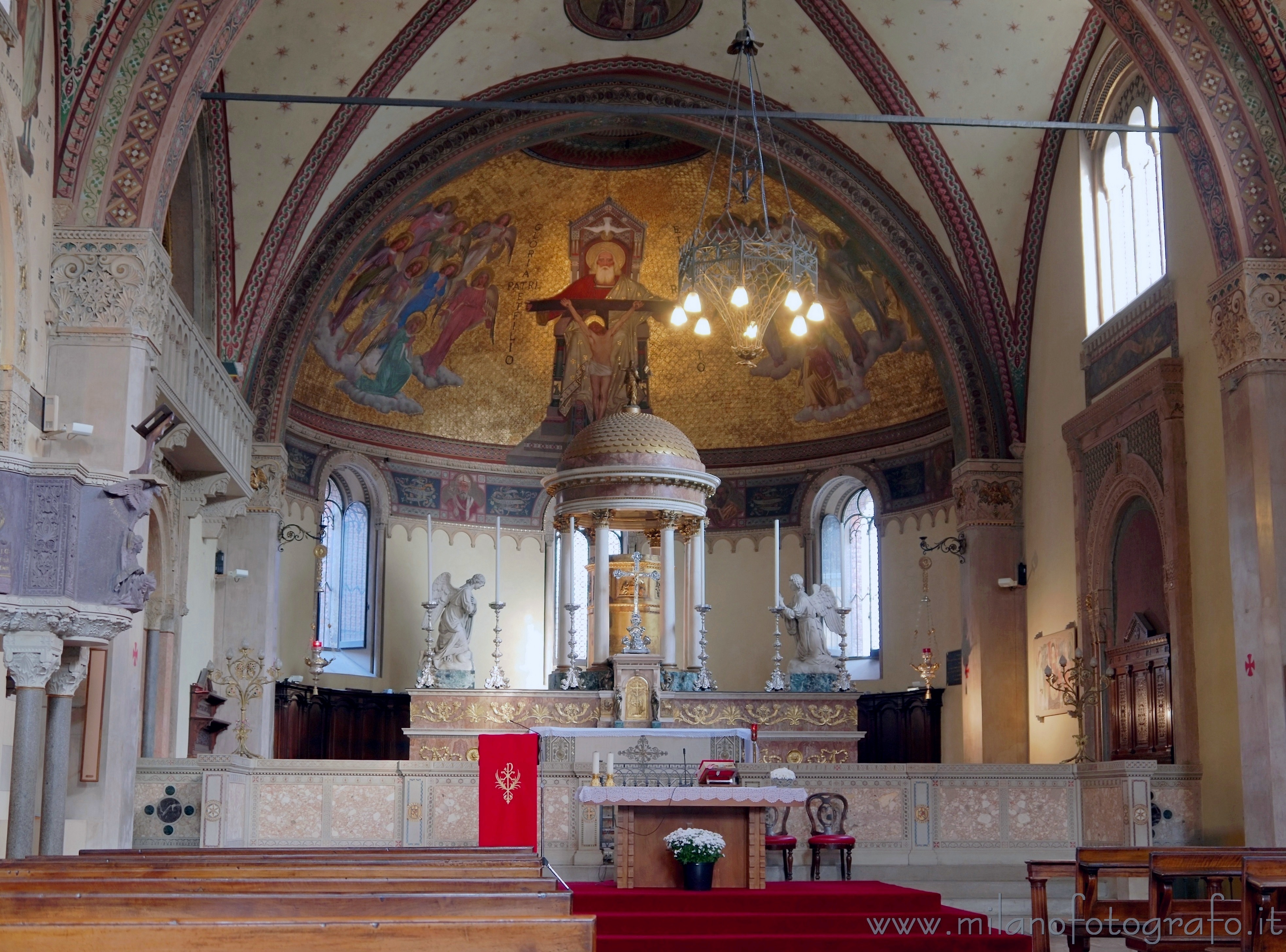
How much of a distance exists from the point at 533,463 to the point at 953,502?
6.63 metres

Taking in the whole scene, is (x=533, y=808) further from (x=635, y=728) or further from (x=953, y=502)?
(x=953, y=502)

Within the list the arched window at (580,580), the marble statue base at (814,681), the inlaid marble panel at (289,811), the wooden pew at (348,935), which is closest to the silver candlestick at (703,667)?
the marble statue base at (814,681)

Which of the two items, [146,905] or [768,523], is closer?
[146,905]

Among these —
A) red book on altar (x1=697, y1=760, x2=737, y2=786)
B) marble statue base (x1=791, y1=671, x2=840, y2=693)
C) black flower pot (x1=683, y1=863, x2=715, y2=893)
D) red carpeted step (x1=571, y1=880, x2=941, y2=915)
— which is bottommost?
red carpeted step (x1=571, y1=880, x2=941, y2=915)

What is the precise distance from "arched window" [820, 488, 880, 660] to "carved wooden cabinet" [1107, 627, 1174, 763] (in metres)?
6.55

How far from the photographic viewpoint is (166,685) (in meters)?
15.8

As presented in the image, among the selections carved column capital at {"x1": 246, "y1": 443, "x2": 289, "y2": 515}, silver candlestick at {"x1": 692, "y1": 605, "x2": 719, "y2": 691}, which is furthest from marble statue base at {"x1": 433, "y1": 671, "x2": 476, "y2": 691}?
carved column capital at {"x1": 246, "y1": 443, "x2": 289, "y2": 515}

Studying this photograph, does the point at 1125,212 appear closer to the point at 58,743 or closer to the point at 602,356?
the point at 602,356

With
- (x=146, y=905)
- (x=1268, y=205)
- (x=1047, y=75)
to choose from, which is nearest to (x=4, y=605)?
(x=146, y=905)

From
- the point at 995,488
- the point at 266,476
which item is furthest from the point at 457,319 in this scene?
the point at 995,488

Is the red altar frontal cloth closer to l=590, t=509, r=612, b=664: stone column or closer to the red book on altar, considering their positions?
the red book on altar

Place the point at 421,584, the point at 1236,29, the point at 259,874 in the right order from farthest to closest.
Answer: the point at 421,584
the point at 1236,29
the point at 259,874

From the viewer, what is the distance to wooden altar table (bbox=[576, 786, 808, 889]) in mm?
10992

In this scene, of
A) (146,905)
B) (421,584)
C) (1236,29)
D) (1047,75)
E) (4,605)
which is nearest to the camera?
(146,905)
